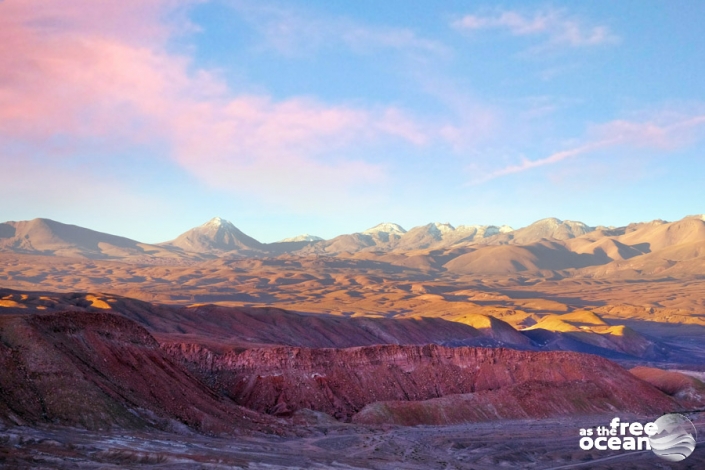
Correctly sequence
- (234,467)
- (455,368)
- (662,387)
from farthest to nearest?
(662,387) < (455,368) < (234,467)

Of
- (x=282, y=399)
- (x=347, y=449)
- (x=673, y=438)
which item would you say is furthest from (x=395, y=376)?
(x=673, y=438)

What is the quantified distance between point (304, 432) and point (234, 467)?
652 inches

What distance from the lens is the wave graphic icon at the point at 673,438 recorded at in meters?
50.0

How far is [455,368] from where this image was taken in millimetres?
69438

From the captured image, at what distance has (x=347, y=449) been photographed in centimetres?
4691

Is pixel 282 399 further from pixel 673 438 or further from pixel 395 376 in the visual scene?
pixel 673 438

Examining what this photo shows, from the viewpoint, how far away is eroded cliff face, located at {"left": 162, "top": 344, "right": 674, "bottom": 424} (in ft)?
199

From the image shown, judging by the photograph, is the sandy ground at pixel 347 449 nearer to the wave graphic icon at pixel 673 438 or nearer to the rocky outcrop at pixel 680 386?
the wave graphic icon at pixel 673 438

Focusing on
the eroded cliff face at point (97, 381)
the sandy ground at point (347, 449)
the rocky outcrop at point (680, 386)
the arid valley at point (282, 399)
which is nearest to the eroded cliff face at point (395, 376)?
the arid valley at point (282, 399)

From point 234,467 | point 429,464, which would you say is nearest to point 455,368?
point 429,464

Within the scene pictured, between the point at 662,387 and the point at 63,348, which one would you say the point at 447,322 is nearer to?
the point at 662,387

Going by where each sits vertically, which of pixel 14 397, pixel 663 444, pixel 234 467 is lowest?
pixel 663 444

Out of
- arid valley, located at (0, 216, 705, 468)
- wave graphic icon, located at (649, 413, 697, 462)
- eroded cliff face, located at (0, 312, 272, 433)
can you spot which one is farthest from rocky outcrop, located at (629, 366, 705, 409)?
eroded cliff face, located at (0, 312, 272, 433)

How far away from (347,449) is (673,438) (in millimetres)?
28402
